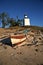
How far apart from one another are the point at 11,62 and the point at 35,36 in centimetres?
724

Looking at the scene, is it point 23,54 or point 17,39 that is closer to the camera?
point 23,54

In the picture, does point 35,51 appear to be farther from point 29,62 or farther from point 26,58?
point 29,62

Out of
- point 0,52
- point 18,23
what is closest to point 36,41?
point 0,52

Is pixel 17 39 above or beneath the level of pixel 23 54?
above

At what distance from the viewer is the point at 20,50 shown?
15359 millimetres

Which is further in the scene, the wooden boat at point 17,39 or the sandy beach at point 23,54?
the wooden boat at point 17,39

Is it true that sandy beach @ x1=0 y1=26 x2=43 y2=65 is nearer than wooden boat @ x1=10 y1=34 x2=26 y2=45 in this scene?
Yes

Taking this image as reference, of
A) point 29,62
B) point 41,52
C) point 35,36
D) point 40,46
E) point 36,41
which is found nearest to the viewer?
point 29,62

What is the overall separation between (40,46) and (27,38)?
8.40 feet

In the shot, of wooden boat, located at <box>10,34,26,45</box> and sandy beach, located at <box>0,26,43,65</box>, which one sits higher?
wooden boat, located at <box>10,34,26,45</box>

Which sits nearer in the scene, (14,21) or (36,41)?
(36,41)

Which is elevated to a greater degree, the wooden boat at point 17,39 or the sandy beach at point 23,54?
the wooden boat at point 17,39

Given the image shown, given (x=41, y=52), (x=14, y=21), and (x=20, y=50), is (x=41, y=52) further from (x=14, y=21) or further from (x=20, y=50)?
→ (x=14, y=21)

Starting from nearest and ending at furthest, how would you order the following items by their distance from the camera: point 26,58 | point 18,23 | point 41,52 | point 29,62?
point 29,62 < point 26,58 < point 41,52 < point 18,23
